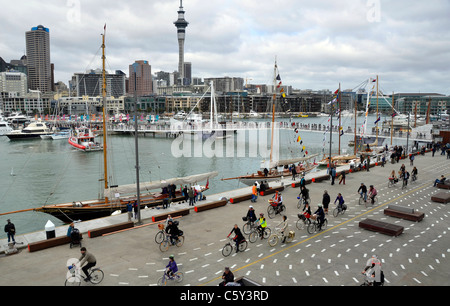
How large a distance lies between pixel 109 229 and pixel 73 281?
5.97m

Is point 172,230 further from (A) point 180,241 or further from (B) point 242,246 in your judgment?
(B) point 242,246

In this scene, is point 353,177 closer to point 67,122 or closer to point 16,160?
point 16,160

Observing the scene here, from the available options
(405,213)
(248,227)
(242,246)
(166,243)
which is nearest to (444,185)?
(405,213)

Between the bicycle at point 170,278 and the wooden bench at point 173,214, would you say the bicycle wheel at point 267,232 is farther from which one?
the bicycle at point 170,278

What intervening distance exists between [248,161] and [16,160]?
1698 inches

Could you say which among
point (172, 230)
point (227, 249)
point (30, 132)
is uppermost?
point (30, 132)

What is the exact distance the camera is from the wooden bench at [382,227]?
16875 mm

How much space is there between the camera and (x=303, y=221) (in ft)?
59.3

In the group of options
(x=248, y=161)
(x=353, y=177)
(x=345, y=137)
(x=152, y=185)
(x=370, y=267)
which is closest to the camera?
(x=370, y=267)
